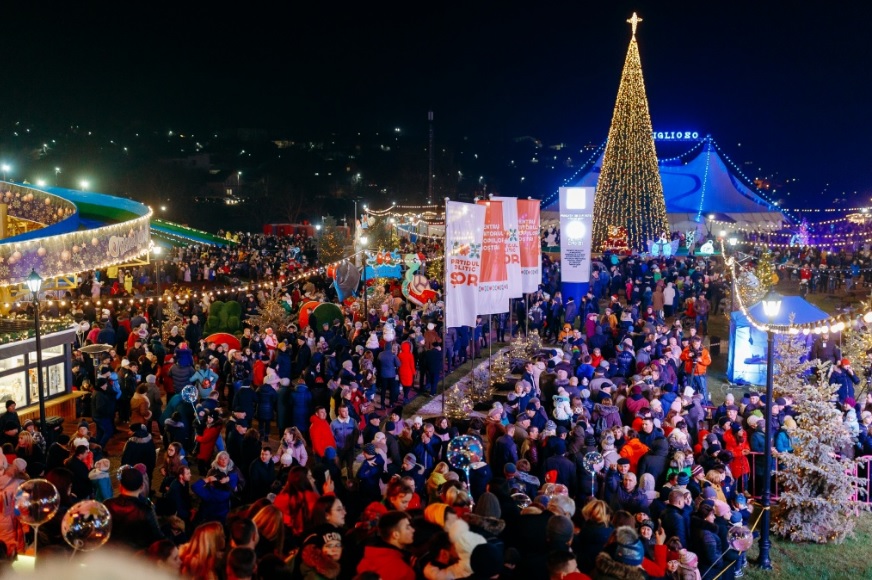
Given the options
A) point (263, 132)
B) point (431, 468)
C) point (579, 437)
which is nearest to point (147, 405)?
point (431, 468)

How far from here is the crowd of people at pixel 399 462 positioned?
17.8 feet

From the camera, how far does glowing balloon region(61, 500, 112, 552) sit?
521 cm

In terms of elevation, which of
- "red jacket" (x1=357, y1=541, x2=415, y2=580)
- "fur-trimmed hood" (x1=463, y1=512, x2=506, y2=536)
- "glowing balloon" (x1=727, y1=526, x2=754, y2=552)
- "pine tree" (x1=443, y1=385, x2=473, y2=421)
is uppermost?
"fur-trimmed hood" (x1=463, y1=512, x2=506, y2=536)

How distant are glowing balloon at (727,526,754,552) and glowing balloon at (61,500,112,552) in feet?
17.6

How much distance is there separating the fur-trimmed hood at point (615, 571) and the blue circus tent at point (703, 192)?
4078cm

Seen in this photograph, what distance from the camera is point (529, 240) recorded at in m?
14.7

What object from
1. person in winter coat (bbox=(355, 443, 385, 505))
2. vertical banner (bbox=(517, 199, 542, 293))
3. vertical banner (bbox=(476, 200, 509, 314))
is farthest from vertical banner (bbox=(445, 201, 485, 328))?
person in winter coat (bbox=(355, 443, 385, 505))

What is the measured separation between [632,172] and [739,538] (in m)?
26.4

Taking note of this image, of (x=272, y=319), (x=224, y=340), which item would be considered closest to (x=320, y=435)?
(x=224, y=340)

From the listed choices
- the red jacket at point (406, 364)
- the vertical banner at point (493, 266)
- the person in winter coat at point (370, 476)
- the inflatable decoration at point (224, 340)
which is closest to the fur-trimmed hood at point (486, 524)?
the person in winter coat at point (370, 476)

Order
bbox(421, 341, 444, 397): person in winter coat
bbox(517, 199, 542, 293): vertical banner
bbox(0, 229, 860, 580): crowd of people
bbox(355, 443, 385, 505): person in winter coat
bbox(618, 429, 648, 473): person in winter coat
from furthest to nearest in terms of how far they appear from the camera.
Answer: bbox(421, 341, 444, 397): person in winter coat → bbox(517, 199, 542, 293): vertical banner → bbox(618, 429, 648, 473): person in winter coat → bbox(355, 443, 385, 505): person in winter coat → bbox(0, 229, 860, 580): crowd of people

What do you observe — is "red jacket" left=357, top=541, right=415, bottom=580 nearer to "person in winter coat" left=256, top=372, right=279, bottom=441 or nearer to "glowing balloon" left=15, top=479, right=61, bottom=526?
"glowing balloon" left=15, top=479, right=61, bottom=526

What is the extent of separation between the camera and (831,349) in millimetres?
16422

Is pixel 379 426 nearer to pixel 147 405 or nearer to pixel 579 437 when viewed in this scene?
pixel 579 437
